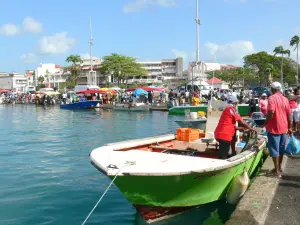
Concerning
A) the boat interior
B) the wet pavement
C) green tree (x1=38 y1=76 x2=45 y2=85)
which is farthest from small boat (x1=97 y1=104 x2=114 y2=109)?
green tree (x1=38 y1=76 x2=45 y2=85)

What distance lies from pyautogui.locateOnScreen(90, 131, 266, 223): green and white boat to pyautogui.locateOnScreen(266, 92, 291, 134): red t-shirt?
0.68 m

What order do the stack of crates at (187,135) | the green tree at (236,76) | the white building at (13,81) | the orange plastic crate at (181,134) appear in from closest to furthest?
1. the stack of crates at (187,135)
2. the orange plastic crate at (181,134)
3. the green tree at (236,76)
4. the white building at (13,81)

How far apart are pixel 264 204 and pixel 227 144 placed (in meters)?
1.67

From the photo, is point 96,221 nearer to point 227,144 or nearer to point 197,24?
point 227,144

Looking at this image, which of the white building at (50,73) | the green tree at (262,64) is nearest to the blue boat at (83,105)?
the green tree at (262,64)

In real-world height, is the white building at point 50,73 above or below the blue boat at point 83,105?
above

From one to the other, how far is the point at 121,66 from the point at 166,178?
74646 mm

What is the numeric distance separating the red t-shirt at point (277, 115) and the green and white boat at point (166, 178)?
26.8 inches

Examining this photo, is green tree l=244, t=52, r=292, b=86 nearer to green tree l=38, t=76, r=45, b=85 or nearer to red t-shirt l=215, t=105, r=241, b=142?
red t-shirt l=215, t=105, r=241, b=142

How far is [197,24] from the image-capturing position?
36.5m

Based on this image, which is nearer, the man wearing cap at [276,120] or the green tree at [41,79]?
the man wearing cap at [276,120]

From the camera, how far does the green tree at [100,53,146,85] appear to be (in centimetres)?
7875

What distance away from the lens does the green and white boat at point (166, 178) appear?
526 centimetres

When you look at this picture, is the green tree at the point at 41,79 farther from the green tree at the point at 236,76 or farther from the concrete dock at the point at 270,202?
the concrete dock at the point at 270,202
